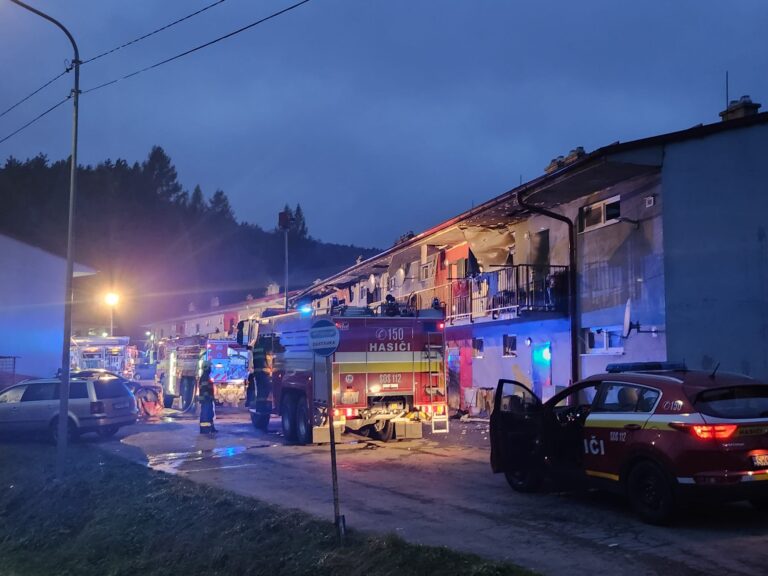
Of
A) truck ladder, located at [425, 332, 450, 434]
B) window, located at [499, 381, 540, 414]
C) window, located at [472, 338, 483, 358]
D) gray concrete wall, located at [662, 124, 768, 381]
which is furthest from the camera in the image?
window, located at [472, 338, 483, 358]

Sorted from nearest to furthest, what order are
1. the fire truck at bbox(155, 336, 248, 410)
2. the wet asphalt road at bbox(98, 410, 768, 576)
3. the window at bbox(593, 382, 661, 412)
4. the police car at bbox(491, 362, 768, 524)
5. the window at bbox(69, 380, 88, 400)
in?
the wet asphalt road at bbox(98, 410, 768, 576) → the police car at bbox(491, 362, 768, 524) → the window at bbox(593, 382, 661, 412) → the window at bbox(69, 380, 88, 400) → the fire truck at bbox(155, 336, 248, 410)

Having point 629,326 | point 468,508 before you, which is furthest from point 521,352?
point 468,508

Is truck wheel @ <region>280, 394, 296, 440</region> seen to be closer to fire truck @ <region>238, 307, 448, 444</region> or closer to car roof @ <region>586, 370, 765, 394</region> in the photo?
fire truck @ <region>238, 307, 448, 444</region>

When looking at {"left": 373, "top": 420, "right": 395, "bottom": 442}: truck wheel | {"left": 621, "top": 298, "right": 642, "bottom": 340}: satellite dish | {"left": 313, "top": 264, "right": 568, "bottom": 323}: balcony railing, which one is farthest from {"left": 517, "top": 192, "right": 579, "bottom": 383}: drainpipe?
{"left": 373, "top": 420, "right": 395, "bottom": 442}: truck wheel

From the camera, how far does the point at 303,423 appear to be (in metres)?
16.2

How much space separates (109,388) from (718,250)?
14.2 meters

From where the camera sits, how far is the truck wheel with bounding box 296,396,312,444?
627 inches

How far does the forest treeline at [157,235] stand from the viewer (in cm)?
6569

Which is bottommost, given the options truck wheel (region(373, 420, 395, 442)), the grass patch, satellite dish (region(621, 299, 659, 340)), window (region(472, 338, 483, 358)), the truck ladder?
the grass patch

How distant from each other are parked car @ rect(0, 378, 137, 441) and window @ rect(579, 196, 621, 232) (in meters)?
12.3

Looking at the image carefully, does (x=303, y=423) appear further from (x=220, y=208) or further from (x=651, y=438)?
(x=220, y=208)

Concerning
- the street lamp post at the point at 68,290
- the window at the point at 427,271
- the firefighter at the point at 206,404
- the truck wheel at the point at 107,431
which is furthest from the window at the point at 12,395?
the window at the point at 427,271

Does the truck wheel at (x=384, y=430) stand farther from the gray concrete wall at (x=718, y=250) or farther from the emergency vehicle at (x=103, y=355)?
the emergency vehicle at (x=103, y=355)

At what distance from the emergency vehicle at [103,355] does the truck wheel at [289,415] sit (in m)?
18.6
